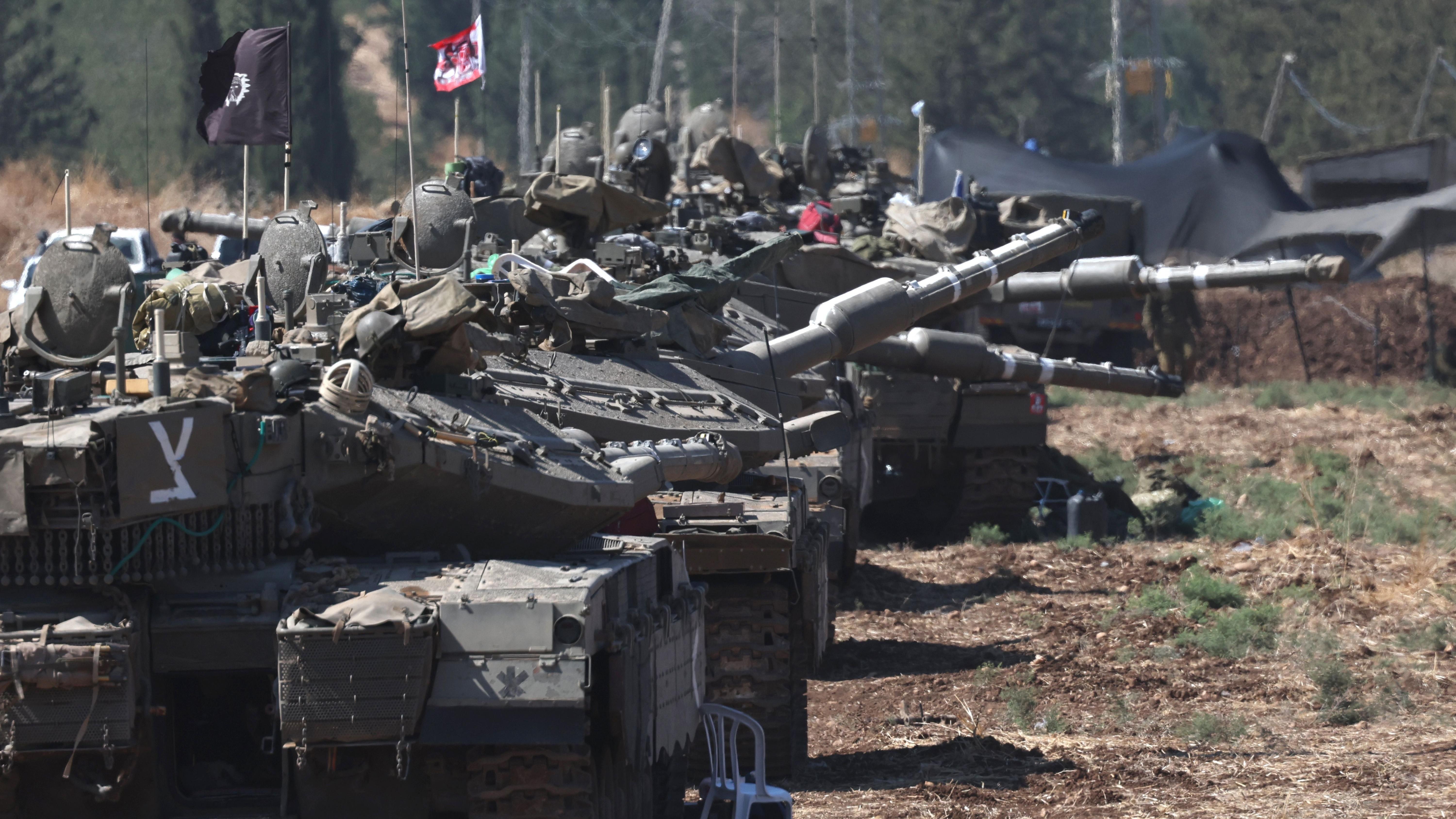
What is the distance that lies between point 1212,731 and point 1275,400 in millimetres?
22695

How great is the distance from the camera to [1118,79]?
5284 centimetres

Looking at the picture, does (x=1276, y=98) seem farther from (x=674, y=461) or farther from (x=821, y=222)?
(x=674, y=461)

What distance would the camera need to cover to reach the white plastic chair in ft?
29.9

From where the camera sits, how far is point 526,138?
43.0 m

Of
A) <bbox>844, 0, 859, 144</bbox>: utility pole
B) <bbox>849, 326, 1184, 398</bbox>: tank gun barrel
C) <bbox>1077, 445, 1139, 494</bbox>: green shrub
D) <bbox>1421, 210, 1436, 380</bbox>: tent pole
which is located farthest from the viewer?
<bbox>844, 0, 859, 144</bbox>: utility pole

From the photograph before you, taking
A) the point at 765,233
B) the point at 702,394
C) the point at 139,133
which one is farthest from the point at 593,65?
the point at 702,394

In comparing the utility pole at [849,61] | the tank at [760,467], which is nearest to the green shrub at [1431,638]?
the tank at [760,467]

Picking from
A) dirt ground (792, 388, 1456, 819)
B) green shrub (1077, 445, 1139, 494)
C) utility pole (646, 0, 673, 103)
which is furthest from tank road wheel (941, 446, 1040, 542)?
utility pole (646, 0, 673, 103)

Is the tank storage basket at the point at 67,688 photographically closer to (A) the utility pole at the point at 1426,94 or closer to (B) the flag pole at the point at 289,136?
(B) the flag pole at the point at 289,136

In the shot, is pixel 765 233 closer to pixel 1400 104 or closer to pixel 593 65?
pixel 593 65

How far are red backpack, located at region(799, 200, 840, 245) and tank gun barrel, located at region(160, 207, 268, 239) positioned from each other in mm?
6109

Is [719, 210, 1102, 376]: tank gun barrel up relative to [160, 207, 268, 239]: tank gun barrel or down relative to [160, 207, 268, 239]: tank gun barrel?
down

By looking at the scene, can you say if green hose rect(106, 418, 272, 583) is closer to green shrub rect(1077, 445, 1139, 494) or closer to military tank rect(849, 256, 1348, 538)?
military tank rect(849, 256, 1348, 538)

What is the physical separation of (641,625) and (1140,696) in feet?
20.6
